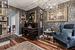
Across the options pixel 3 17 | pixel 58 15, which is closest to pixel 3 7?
pixel 3 17

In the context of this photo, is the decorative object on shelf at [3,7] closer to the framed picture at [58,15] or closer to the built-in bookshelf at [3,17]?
the built-in bookshelf at [3,17]

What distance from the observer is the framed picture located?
6.29 meters

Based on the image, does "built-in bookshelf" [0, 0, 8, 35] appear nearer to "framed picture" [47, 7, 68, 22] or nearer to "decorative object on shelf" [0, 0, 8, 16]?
"decorative object on shelf" [0, 0, 8, 16]

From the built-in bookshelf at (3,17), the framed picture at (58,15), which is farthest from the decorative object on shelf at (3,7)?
the framed picture at (58,15)

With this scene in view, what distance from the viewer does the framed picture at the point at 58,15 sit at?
20.6ft

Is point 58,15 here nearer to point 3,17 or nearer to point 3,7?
point 3,7

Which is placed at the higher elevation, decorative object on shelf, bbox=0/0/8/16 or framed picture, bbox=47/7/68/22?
decorative object on shelf, bbox=0/0/8/16

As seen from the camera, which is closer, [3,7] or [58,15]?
[58,15]

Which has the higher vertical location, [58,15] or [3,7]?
[3,7]

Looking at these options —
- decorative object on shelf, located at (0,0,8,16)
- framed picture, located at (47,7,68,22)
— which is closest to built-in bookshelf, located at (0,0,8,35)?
decorative object on shelf, located at (0,0,8,16)

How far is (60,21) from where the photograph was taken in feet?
22.0

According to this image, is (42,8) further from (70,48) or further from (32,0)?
(70,48)

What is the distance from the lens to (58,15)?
6.86 meters

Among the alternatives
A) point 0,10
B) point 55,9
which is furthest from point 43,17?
point 0,10
